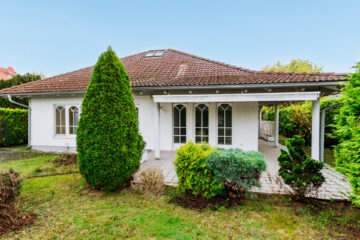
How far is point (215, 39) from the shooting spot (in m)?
18.3

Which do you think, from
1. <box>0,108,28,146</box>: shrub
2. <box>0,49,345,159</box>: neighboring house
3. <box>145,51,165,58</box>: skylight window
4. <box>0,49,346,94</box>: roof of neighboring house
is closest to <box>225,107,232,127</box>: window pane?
<box>0,49,345,159</box>: neighboring house

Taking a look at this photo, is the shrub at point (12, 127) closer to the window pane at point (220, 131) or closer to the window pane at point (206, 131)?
the window pane at point (206, 131)

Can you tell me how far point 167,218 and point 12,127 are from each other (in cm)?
1433

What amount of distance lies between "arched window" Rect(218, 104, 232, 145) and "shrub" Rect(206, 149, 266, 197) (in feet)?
16.6

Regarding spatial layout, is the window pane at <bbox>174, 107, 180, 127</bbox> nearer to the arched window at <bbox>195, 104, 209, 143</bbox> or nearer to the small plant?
the arched window at <bbox>195, 104, 209, 143</bbox>

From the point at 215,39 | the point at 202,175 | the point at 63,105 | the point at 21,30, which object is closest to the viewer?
the point at 202,175

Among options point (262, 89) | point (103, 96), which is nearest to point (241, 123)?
point (262, 89)

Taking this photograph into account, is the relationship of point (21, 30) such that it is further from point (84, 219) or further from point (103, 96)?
point (84, 219)

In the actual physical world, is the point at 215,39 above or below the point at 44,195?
above

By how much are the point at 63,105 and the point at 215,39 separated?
1559 cm

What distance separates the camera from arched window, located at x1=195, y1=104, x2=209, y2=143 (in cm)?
887

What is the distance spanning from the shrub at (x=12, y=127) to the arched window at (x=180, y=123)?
11584mm

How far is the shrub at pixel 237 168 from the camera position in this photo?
11.1ft

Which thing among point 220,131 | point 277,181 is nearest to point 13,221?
point 277,181
